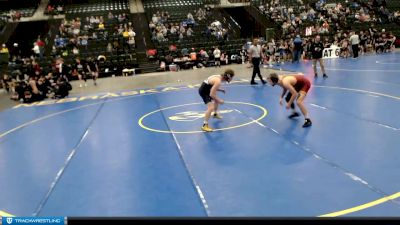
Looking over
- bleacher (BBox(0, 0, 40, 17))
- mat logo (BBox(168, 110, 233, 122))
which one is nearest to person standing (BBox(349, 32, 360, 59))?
mat logo (BBox(168, 110, 233, 122))

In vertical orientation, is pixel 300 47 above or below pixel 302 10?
below

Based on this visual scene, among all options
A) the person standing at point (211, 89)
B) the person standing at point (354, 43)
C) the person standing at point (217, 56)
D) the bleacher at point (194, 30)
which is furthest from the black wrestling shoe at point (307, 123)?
the bleacher at point (194, 30)

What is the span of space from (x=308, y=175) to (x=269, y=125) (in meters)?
2.86

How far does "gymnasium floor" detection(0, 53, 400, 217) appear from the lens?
4801 mm

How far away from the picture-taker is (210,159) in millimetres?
6445

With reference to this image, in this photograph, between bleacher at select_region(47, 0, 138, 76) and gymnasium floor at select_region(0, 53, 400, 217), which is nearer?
gymnasium floor at select_region(0, 53, 400, 217)

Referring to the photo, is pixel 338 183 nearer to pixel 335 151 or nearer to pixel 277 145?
pixel 335 151

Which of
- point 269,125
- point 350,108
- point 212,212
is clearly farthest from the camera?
point 350,108

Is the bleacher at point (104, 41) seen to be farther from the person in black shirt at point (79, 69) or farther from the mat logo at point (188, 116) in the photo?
the mat logo at point (188, 116)

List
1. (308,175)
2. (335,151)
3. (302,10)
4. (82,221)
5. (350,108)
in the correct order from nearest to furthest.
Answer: (82,221) < (308,175) < (335,151) < (350,108) < (302,10)

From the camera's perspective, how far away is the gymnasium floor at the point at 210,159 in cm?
480

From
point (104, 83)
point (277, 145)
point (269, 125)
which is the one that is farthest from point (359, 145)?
point (104, 83)

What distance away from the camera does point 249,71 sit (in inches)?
727

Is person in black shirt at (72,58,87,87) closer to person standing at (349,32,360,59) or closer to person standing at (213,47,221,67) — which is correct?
person standing at (213,47,221,67)
